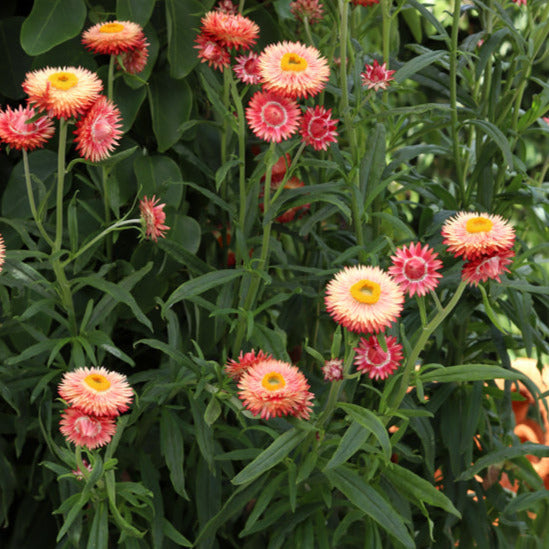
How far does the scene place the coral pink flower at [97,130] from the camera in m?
0.90

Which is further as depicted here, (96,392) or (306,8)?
(306,8)

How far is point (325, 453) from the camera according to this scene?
3.23ft

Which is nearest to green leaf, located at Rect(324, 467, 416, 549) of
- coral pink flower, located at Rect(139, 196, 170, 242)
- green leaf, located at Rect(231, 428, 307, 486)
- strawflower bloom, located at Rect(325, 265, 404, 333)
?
green leaf, located at Rect(231, 428, 307, 486)

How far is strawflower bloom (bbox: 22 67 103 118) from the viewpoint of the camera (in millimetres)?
877

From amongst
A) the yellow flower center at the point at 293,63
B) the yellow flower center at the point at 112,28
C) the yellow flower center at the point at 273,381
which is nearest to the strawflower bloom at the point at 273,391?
the yellow flower center at the point at 273,381

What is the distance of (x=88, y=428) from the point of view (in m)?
0.83

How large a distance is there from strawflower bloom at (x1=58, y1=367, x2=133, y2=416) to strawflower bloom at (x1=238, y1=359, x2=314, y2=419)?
0.40 ft

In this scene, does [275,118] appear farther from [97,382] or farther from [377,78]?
[97,382]

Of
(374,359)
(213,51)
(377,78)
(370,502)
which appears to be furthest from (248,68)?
(370,502)

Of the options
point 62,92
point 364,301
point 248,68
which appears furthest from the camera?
point 248,68

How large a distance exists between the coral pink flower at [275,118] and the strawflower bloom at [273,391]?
9.6 inches

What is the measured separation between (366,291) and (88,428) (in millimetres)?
305

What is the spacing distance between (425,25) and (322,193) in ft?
3.25

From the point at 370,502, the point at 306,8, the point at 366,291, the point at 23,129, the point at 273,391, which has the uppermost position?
the point at 306,8
